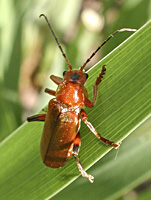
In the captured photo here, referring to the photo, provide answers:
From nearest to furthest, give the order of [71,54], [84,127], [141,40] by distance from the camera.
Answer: [141,40] → [84,127] → [71,54]

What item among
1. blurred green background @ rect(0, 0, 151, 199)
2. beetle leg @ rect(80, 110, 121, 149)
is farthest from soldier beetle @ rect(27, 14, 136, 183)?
blurred green background @ rect(0, 0, 151, 199)

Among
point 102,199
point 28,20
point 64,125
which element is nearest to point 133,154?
point 102,199

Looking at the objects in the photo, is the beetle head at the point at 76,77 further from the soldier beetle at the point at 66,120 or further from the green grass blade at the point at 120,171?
the green grass blade at the point at 120,171

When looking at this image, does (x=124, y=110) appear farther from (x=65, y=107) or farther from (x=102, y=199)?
(x=102, y=199)

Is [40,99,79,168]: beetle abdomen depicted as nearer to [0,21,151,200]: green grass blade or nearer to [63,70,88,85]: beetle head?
[0,21,151,200]: green grass blade

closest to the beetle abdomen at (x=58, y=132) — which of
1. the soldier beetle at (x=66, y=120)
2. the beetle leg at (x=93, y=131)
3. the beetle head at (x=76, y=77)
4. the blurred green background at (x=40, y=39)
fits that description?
the soldier beetle at (x=66, y=120)

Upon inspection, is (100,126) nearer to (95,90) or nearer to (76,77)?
(95,90)

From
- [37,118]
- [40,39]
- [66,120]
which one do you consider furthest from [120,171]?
[40,39]
